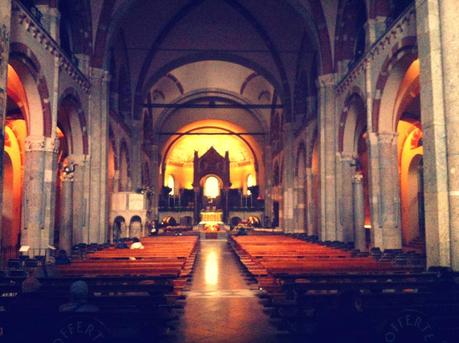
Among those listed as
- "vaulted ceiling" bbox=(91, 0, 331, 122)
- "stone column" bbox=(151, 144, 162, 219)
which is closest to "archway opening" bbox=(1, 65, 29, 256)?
"vaulted ceiling" bbox=(91, 0, 331, 122)

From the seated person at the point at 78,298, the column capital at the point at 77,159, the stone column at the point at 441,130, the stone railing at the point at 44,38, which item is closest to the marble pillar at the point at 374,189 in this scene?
the stone column at the point at 441,130

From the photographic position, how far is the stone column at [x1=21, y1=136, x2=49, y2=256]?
12.7 metres

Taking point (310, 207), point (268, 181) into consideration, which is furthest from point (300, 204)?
point (268, 181)

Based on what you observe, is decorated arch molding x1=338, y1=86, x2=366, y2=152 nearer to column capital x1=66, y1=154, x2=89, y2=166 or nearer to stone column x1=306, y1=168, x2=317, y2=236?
stone column x1=306, y1=168, x2=317, y2=236

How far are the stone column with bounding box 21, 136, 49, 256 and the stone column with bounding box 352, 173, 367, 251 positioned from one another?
10.1 m

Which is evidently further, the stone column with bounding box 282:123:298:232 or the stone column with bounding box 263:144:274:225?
the stone column with bounding box 263:144:274:225

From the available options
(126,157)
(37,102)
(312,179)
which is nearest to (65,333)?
(37,102)

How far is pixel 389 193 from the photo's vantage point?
45.3 ft

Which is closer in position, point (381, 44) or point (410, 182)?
point (381, 44)

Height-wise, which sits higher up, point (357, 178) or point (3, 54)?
point (3, 54)

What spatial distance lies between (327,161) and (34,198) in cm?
1089

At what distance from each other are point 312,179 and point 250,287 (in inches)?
572

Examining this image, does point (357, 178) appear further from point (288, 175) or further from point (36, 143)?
point (288, 175)

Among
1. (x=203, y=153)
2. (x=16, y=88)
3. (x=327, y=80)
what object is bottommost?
(x=16, y=88)
